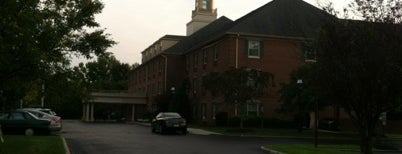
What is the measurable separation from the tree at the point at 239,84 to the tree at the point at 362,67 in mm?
24296

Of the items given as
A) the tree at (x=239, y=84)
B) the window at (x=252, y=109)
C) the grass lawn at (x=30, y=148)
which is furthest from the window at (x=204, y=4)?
the grass lawn at (x=30, y=148)

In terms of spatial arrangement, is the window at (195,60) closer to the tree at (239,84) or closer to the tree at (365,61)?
the tree at (239,84)

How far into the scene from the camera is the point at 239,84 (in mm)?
38594

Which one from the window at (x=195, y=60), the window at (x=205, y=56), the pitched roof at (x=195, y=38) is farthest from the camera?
the pitched roof at (x=195, y=38)

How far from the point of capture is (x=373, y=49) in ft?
42.9

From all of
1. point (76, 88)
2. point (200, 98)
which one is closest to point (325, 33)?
point (76, 88)

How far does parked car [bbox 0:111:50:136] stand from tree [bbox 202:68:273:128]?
1337 centimetres

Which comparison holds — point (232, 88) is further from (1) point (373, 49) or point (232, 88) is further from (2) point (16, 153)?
(1) point (373, 49)

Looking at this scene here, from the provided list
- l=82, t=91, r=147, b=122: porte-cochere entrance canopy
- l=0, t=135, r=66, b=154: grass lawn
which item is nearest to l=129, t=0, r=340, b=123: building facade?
l=82, t=91, r=147, b=122: porte-cochere entrance canopy

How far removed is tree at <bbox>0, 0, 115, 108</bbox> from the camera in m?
13.4

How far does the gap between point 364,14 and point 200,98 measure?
41.3 m

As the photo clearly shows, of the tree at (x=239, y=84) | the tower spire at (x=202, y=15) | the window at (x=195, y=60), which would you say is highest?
the tower spire at (x=202, y=15)

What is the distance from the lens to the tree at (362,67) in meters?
13.0

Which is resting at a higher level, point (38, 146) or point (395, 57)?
point (395, 57)
